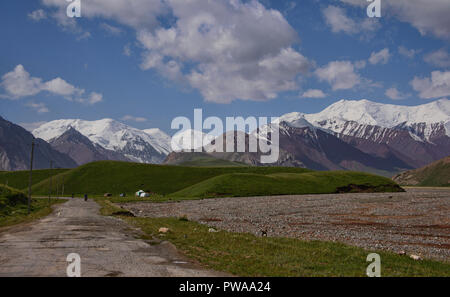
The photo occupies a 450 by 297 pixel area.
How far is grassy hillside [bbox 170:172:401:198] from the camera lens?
154000 mm

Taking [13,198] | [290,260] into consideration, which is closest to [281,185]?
[13,198]

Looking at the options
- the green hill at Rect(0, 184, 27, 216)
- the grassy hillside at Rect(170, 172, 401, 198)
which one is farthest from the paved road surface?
the grassy hillside at Rect(170, 172, 401, 198)

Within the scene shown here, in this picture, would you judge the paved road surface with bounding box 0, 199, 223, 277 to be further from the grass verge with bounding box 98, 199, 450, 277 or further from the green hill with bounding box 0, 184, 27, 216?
the green hill with bounding box 0, 184, 27, 216

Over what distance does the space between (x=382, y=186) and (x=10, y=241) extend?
178 metres

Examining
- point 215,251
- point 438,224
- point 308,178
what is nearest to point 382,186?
point 308,178

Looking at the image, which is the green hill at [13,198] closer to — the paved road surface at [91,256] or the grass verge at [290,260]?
the paved road surface at [91,256]

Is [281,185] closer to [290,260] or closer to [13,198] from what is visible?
[13,198]

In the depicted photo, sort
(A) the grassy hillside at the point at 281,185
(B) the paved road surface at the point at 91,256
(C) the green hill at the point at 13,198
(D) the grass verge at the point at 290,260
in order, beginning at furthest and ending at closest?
(A) the grassy hillside at the point at 281,185
(C) the green hill at the point at 13,198
(D) the grass verge at the point at 290,260
(B) the paved road surface at the point at 91,256

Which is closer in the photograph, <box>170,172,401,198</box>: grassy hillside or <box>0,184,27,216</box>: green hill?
<box>0,184,27,216</box>: green hill

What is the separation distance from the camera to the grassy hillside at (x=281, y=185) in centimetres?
15400

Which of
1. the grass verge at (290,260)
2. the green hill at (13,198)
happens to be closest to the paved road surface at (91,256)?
the grass verge at (290,260)

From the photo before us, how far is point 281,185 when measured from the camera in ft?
560
